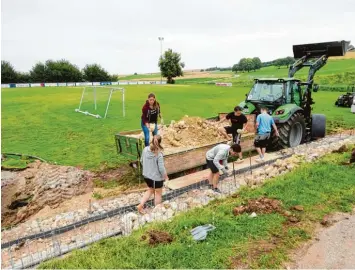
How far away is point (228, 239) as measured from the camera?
459cm

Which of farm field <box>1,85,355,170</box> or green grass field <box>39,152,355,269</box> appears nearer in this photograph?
green grass field <box>39,152,355,269</box>

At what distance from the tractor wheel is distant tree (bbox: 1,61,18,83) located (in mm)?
65696

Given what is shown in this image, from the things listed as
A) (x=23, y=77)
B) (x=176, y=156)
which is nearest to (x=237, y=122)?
(x=176, y=156)

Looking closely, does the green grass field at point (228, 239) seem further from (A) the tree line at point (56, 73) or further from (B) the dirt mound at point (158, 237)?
(A) the tree line at point (56, 73)

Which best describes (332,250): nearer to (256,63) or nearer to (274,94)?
(274,94)

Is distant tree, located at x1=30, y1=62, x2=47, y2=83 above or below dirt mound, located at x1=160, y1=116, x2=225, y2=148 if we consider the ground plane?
above

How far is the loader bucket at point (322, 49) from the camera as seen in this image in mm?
11719

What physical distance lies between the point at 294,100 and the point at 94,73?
66179 millimetres

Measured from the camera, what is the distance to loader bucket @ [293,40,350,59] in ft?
38.4

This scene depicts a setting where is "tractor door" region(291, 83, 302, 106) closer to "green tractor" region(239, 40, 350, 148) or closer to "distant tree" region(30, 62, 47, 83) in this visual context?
"green tractor" region(239, 40, 350, 148)

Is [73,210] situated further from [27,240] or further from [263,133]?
[263,133]

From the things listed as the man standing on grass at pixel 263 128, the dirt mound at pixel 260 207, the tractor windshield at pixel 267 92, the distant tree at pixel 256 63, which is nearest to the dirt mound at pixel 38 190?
the dirt mound at pixel 260 207

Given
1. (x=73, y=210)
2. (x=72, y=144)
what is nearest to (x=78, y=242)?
(x=73, y=210)

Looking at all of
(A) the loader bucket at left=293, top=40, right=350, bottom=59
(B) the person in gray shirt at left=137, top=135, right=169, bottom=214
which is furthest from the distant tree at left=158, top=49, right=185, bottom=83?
(B) the person in gray shirt at left=137, top=135, right=169, bottom=214
